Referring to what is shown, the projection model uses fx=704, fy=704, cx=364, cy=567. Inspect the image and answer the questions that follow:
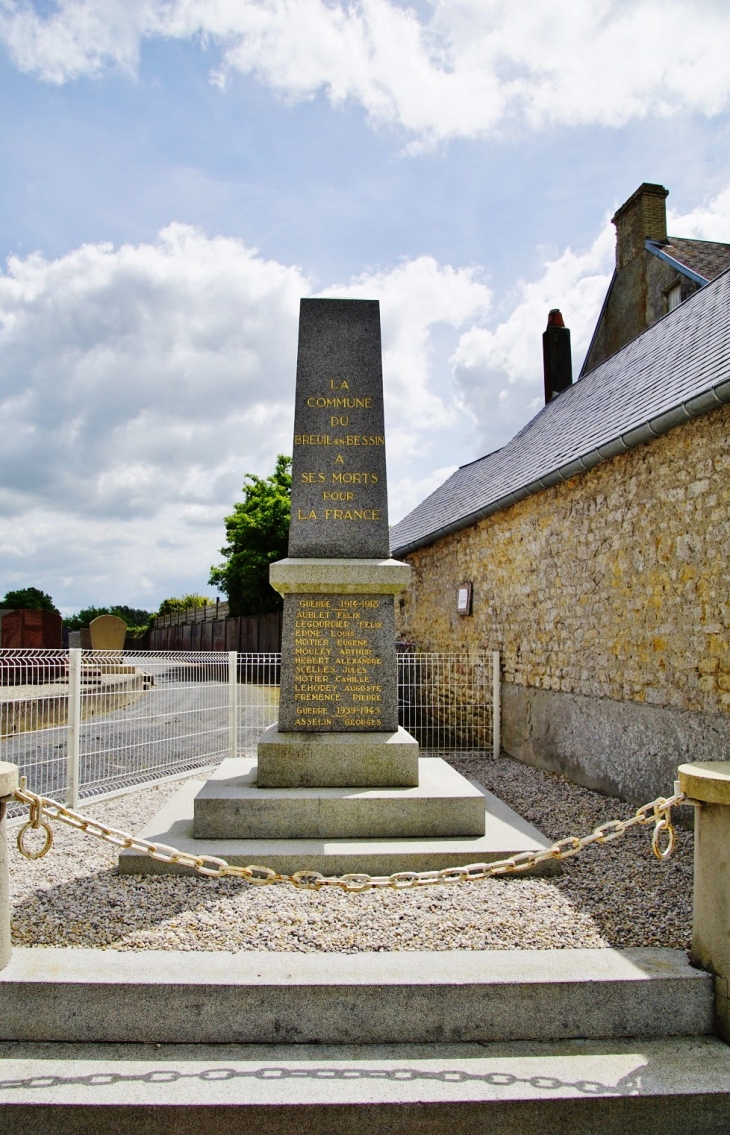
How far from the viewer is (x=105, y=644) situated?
61.1 ft

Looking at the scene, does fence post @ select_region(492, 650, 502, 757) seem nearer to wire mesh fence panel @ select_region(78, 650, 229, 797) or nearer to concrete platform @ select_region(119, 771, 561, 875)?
wire mesh fence panel @ select_region(78, 650, 229, 797)

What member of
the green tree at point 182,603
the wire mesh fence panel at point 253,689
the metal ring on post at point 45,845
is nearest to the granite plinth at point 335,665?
the metal ring on post at point 45,845

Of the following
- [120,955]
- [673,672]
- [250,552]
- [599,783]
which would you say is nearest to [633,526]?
[673,672]

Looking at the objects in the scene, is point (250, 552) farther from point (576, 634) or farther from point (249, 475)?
point (576, 634)

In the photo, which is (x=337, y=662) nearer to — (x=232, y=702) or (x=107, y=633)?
(x=232, y=702)

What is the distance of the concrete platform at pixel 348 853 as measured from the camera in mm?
4293

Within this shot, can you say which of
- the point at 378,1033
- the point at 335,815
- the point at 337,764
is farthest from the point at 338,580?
the point at 378,1033

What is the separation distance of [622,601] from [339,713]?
3211mm

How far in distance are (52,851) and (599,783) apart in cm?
510

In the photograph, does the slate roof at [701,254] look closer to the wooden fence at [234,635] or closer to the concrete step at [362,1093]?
the wooden fence at [234,635]

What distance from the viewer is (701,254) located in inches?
591

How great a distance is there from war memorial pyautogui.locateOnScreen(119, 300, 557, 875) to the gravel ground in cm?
29

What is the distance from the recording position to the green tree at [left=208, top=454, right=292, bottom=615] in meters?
26.1

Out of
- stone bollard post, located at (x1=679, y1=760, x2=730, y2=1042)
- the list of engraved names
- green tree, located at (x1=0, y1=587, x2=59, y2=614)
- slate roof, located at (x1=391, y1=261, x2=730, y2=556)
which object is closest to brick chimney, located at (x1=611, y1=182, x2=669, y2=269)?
slate roof, located at (x1=391, y1=261, x2=730, y2=556)
